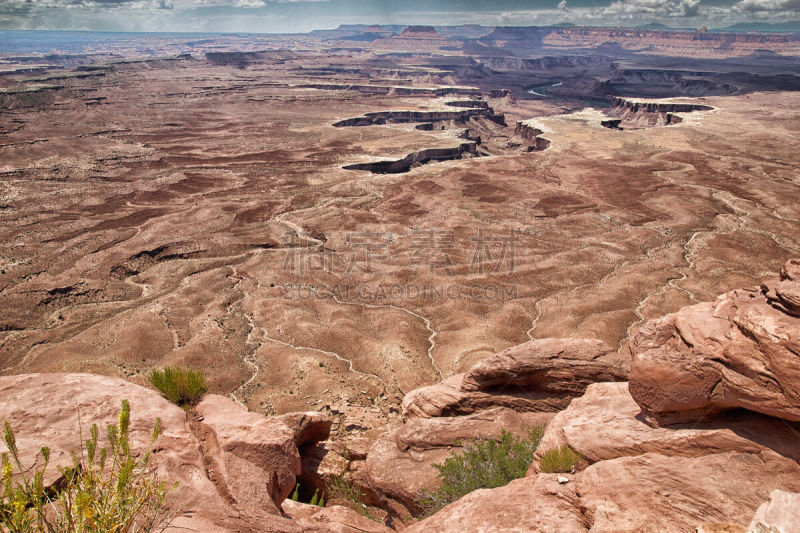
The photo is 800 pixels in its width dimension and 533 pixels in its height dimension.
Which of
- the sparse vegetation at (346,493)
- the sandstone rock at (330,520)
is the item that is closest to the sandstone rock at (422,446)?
the sparse vegetation at (346,493)

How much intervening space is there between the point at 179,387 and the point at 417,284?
24295 mm

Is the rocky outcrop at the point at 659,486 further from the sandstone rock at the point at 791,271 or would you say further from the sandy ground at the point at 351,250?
the sandy ground at the point at 351,250

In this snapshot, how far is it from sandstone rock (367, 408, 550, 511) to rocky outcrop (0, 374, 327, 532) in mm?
2351

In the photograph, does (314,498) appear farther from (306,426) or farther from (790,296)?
(790,296)

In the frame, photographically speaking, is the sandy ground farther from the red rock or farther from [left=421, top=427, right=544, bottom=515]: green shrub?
[left=421, top=427, right=544, bottom=515]: green shrub

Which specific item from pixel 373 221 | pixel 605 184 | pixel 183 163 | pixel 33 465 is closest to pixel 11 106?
pixel 183 163

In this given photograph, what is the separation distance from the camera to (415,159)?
7944 cm

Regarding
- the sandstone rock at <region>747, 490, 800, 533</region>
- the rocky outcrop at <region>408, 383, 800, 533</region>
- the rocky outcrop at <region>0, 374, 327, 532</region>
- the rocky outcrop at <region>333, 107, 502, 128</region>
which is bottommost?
the rocky outcrop at <region>0, 374, 327, 532</region>

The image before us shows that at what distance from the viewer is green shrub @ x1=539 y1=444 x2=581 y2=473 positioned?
9.33 meters

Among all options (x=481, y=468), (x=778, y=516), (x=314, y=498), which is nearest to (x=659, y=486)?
(x=778, y=516)

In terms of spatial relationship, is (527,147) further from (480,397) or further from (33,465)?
(33,465)

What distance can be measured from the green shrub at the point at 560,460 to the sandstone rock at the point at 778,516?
4213mm

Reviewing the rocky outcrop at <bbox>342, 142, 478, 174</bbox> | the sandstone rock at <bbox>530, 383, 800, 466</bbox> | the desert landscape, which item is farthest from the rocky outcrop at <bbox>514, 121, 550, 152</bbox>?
the sandstone rock at <bbox>530, 383, 800, 466</bbox>

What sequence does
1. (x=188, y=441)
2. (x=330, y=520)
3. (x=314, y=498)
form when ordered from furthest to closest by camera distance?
(x=314, y=498), (x=188, y=441), (x=330, y=520)
